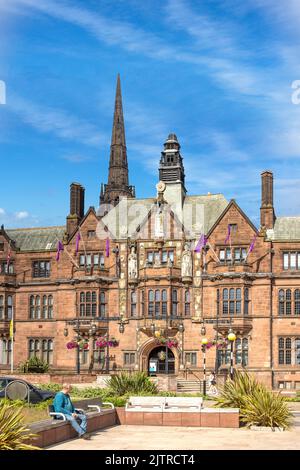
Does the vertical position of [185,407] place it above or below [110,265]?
below

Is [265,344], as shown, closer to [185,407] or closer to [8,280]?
[8,280]

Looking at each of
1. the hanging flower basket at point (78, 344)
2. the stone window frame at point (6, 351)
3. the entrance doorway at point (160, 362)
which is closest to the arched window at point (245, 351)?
the entrance doorway at point (160, 362)

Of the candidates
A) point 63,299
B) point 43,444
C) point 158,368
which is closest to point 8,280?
point 63,299

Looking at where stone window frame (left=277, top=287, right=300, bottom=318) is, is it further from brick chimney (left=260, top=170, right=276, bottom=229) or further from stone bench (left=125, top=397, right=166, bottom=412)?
stone bench (left=125, top=397, right=166, bottom=412)

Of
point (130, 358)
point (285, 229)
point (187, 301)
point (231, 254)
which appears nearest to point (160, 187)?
point (231, 254)

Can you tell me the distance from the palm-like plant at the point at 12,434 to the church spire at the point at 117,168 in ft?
249

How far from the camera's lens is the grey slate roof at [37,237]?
6612cm

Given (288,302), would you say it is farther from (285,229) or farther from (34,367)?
(34,367)

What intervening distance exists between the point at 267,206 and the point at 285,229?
2.35 meters

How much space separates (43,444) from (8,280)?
4456cm

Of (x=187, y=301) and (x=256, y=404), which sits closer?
(x=256, y=404)

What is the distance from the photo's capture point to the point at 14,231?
226 feet

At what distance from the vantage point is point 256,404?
85.2ft

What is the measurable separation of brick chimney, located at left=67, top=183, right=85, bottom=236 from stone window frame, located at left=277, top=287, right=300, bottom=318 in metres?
18.6
